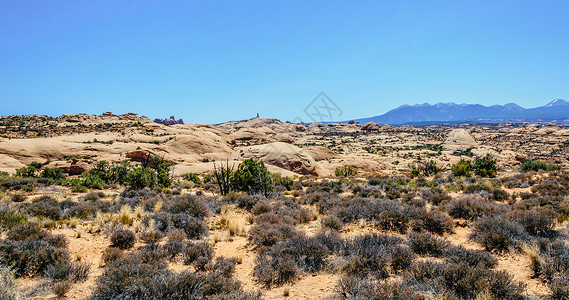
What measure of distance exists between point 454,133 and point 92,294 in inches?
3054

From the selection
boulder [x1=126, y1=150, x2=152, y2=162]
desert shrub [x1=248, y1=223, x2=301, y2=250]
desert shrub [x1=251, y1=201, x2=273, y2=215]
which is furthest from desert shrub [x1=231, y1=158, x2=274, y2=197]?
boulder [x1=126, y1=150, x2=152, y2=162]

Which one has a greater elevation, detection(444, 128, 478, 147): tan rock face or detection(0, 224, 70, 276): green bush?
detection(0, 224, 70, 276): green bush

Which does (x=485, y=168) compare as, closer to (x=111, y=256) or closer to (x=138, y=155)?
(x=111, y=256)

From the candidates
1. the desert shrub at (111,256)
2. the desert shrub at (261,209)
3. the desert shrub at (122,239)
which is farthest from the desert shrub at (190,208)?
the desert shrub at (111,256)

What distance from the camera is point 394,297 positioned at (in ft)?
14.1

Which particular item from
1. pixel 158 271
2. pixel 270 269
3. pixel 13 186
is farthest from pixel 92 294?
pixel 13 186

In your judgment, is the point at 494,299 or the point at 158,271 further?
the point at 158,271

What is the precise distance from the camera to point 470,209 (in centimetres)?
970

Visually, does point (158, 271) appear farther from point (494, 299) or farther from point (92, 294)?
point (494, 299)

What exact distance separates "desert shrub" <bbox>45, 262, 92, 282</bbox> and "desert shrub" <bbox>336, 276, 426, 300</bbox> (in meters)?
5.22

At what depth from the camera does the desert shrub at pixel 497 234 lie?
22.1 ft

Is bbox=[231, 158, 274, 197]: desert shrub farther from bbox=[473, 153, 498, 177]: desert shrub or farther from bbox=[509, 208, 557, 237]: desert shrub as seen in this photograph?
bbox=[473, 153, 498, 177]: desert shrub

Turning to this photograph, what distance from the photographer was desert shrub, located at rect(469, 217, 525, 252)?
673 centimetres

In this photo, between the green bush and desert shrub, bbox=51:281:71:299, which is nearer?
desert shrub, bbox=51:281:71:299
